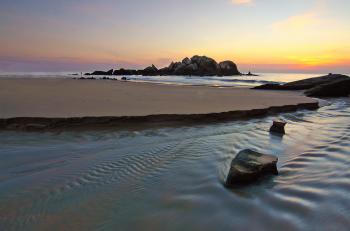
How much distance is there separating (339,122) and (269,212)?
5233 millimetres

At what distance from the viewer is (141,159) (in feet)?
12.8

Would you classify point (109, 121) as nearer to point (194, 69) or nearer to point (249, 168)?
point (249, 168)

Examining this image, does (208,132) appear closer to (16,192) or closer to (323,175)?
(323,175)

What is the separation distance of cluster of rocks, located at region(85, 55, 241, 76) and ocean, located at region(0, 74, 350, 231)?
59269 millimetres

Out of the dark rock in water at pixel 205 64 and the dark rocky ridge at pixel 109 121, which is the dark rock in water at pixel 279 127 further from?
the dark rock in water at pixel 205 64

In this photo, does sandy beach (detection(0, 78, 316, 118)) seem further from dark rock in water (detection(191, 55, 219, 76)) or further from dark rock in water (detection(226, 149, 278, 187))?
dark rock in water (detection(191, 55, 219, 76))

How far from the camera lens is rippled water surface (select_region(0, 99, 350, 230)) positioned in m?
2.27

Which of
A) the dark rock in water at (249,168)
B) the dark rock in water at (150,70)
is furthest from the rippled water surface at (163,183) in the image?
the dark rock in water at (150,70)

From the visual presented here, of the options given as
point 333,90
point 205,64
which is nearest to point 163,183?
point 333,90

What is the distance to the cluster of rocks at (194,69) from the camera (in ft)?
217

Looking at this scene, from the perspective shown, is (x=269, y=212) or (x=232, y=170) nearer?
(x=269, y=212)

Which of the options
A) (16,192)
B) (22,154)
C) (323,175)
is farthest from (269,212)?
(22,154)

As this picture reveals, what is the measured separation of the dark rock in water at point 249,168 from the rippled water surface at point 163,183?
11 centimetres

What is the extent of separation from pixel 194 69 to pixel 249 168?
6416 cm
